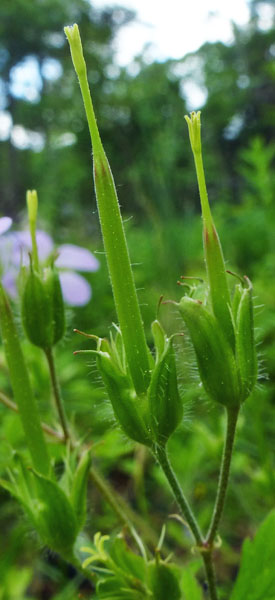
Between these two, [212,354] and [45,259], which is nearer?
[212,354]

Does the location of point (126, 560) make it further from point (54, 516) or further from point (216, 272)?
point (216, 272)

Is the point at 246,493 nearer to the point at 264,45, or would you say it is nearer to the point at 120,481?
the point at 120,481

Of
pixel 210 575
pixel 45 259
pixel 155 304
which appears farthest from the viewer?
pixel 155 304

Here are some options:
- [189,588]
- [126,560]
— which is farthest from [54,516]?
[189,588]

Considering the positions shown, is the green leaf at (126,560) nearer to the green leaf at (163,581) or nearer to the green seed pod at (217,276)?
the green leaf at (163,581)

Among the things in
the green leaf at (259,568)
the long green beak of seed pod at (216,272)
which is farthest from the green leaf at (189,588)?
the long green beak of seed pod at (216,272)

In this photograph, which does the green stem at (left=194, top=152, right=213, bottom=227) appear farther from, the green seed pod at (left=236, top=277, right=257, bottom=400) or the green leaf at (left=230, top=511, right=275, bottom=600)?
the green leaf at (left=230, top=511, right=275, bottom=600)

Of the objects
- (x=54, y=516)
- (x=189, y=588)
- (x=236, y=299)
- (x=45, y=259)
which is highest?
(x=45, y=259)
